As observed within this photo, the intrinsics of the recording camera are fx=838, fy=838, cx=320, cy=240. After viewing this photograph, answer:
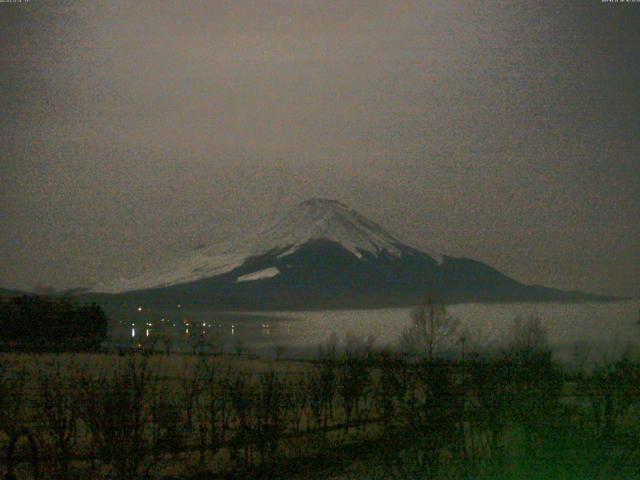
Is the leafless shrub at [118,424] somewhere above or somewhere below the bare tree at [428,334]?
below

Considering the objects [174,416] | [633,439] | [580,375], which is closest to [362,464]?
[174,416]

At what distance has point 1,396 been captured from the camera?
366 inches

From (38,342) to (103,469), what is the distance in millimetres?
18472

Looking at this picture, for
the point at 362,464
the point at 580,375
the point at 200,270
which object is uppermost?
the point at 200,270

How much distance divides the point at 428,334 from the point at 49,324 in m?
16.3

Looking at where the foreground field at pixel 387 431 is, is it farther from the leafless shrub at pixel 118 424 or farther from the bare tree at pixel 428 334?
the bare tree at pixel 428 334

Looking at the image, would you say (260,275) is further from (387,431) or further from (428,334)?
(387,431)

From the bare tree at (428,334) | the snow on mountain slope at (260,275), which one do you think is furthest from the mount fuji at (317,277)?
the bare tree at (428,334)

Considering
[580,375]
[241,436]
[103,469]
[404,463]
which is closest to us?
[404,463]

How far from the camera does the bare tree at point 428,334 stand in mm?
15620

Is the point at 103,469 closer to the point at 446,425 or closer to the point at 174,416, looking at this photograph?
the point at 174,416

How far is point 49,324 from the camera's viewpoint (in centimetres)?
2898

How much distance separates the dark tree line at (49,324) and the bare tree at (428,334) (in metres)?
12.9

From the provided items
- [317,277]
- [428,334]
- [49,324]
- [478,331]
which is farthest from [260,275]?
[478,331]
